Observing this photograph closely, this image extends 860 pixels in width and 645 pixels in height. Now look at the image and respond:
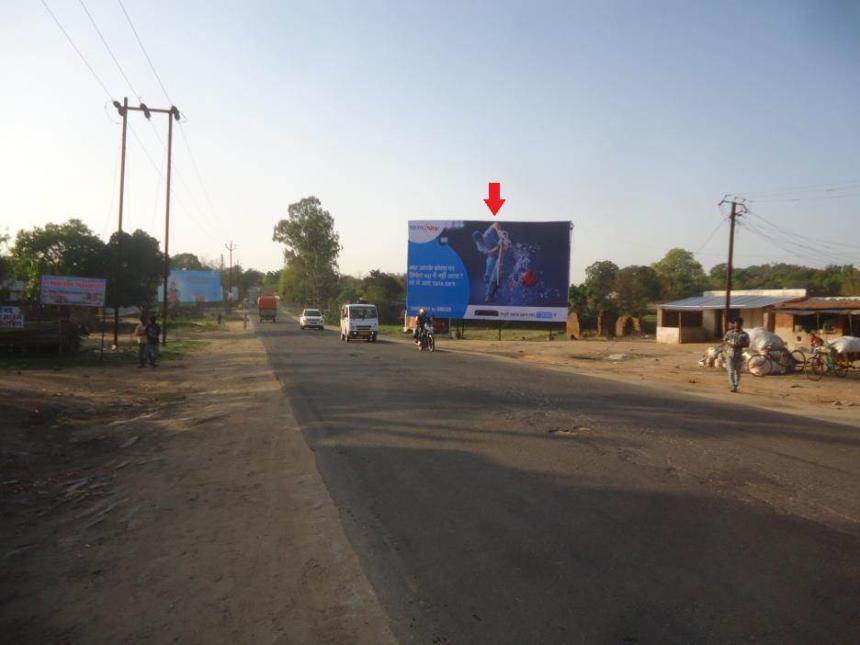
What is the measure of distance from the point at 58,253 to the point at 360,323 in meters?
22.0

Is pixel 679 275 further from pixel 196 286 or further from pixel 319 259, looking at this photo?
pixel 196 286

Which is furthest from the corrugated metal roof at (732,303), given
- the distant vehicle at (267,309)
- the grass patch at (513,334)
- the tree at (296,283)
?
the tree at (296,283)

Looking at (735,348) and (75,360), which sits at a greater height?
(735,348)

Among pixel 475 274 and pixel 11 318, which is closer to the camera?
pixel 11 318

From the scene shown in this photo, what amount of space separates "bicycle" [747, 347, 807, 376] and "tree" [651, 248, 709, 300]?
5172cm

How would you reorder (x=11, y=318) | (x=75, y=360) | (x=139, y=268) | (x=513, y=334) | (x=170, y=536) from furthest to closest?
(x=513, y=334)
(x=139, y=268)
(x=75, y=360)
(x=11, y=318)
(x=170, y=536)

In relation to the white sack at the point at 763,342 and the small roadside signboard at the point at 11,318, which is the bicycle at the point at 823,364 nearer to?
the white sack at the point at 763,342

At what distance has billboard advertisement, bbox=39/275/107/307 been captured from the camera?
2130 centimetres

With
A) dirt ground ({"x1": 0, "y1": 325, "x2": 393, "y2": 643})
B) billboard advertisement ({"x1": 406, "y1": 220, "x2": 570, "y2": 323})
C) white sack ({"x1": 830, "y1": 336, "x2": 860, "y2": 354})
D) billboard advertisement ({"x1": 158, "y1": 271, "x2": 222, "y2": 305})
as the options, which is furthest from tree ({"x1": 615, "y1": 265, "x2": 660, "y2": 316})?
billboard advertisement ({"x1": 158, "y1": 271, "x2": 222, "y2": 305})

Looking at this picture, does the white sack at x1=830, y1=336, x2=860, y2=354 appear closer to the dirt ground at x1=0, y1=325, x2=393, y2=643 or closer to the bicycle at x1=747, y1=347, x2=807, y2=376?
the bicycle at x1=747, y1=347, x2=807, y2=376

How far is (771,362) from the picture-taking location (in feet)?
67.8

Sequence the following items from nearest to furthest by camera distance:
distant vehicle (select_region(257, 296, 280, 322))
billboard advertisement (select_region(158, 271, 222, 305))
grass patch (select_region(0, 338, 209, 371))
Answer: grass patch (select_region(0, 338, 209, 371)) < distant vehicle (select_region(257, 296, 280, 322)) < billboard advertisement (select_region(158, 271, 222, 305))

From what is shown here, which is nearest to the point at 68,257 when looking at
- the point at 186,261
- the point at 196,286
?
the point at 196,286

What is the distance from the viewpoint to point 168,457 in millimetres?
8438
